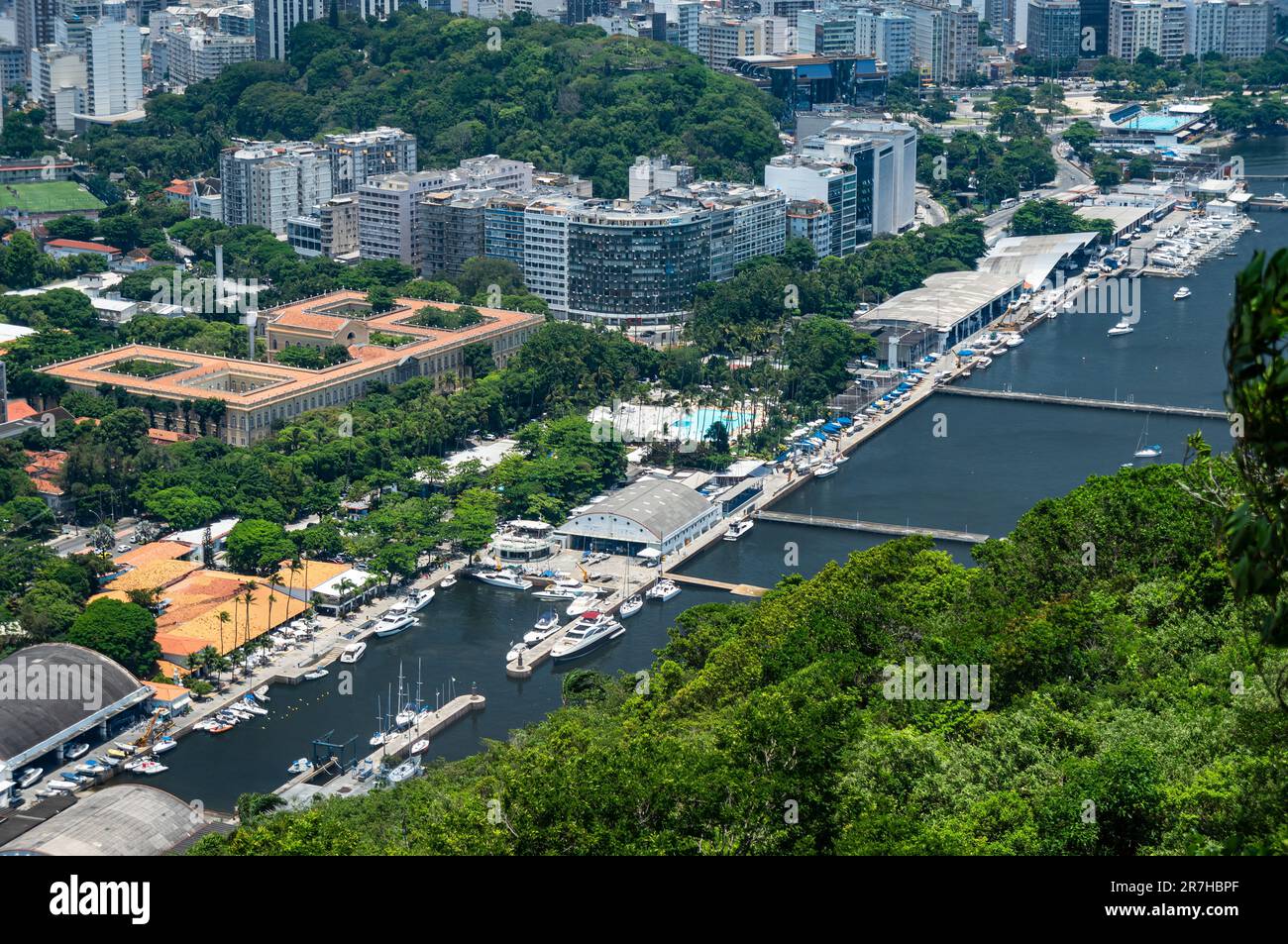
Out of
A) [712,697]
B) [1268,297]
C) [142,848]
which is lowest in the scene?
[142,848]

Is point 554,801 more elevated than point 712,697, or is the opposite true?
point 554,801

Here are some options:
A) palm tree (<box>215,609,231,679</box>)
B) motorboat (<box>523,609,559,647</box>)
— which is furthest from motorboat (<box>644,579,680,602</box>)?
palm tree (<box>215,609,231,679</box>)

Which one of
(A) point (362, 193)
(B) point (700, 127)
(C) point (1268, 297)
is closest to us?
(C) point (1268, 297)

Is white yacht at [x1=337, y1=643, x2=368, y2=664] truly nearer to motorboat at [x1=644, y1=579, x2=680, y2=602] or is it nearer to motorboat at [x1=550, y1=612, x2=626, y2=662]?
motorboat at [x1=550, y1=612, x2=626, y2=662]

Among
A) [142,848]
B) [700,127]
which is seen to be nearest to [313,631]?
[142,848]

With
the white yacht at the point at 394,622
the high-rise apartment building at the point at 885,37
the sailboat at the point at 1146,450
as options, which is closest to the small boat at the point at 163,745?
the white yacht at the point at 394,622

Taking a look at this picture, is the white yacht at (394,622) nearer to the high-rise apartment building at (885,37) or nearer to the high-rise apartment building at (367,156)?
the high-rise apartment building at (367,156)

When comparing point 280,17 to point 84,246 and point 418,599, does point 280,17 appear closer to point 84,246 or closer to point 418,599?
point 84,246

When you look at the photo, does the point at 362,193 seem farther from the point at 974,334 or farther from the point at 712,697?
the point at 712,697
